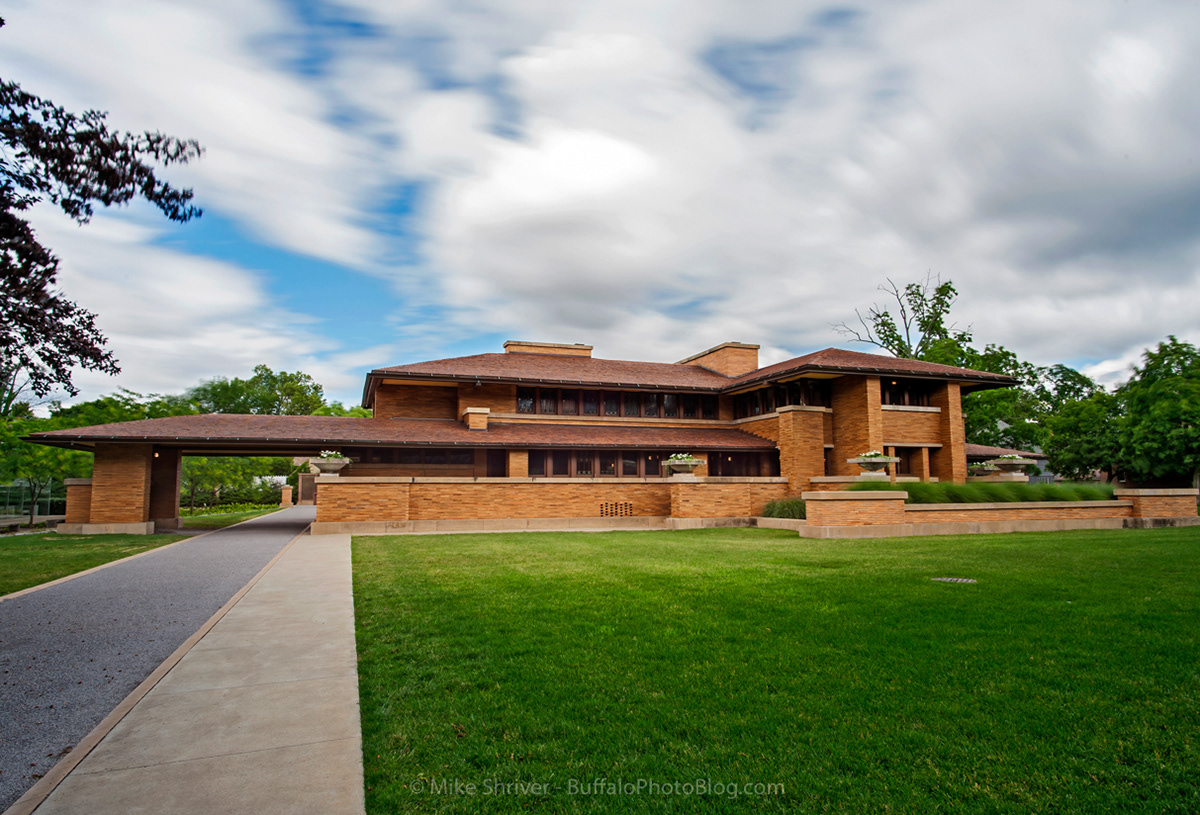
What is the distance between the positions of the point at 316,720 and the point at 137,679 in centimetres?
253

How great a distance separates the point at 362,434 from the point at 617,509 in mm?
10096

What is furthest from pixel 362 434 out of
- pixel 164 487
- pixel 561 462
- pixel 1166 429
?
pixel 1166 429

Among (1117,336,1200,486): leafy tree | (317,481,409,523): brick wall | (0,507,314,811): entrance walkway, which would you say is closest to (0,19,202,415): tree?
(0,507,314,811): entrance walkway

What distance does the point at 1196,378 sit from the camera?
3525 centimetres

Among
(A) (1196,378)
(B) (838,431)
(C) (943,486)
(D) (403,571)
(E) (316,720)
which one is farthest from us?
(A) (1196,378)

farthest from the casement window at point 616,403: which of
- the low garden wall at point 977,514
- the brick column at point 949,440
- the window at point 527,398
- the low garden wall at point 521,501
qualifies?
the low garden wall at point 977,514

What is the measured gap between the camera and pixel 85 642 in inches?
282

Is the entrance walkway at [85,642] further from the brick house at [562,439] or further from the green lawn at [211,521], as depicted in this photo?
the green lawn at [211,521]

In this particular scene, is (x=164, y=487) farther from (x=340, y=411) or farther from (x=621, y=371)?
(x=340, y=411)

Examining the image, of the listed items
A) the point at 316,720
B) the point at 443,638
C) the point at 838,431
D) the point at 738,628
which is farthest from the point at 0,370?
the point at 838,431

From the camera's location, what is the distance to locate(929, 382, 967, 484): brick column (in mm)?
28750

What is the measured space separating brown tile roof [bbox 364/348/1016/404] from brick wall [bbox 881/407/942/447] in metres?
1.92

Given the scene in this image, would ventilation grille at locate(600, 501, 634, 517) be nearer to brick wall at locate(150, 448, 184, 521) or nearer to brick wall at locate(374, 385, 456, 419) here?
brick wall at locate(374, 385, 456, 419)

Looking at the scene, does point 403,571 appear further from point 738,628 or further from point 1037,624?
point 1037,624
